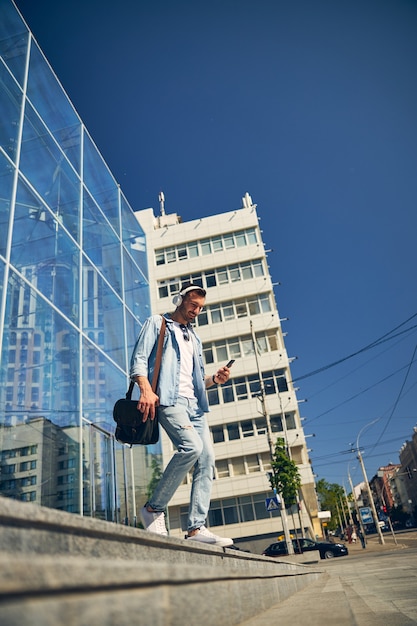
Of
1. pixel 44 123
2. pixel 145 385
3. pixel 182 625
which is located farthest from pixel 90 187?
pixel 182 625

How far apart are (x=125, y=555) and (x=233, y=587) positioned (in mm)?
558

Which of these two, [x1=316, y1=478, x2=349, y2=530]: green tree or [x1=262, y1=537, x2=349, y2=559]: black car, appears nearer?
[x1=262, y1=537, x2=349, y2=559]: black car

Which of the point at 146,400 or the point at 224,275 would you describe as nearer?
the point at 146,400

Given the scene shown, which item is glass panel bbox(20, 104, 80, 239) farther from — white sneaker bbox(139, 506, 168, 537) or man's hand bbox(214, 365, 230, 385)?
white sneaker bbox(139, 506, 168, 537)

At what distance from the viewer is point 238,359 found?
3344 centimetres

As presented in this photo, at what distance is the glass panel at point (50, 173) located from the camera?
8219 mm

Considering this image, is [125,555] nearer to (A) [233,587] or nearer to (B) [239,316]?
(A) [233,587]

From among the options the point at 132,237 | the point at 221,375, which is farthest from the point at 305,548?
the point at 221,375

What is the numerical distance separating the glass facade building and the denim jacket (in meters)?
3.50

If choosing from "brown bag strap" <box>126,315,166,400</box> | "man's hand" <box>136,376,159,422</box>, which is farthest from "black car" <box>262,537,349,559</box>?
"man's hand" <box>136,376,159,422</box>

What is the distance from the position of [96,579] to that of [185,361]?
2790 mm

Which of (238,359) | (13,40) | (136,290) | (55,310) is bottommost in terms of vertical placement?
(55,310)

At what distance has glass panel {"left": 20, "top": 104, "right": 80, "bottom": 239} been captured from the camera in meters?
8.22

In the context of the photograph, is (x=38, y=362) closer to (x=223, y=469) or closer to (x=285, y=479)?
(x=285, y=479)
